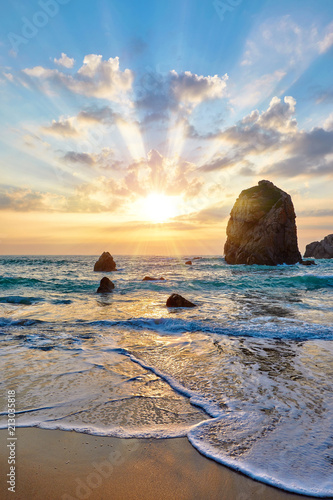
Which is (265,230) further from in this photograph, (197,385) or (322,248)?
(322,248)

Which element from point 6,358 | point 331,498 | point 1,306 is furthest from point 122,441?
point 1,306

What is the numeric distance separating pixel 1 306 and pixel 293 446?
47.5 feet

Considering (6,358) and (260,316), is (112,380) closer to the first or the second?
(6,358)

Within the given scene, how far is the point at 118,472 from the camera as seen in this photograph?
8.27 feet

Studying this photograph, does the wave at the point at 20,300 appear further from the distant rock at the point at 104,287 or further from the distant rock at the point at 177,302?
the distant rock at the point at 177,302

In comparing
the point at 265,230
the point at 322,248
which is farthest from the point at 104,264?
the point at 322,248

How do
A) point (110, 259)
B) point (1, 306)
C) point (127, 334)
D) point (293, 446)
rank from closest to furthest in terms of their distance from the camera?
1. point (293, 446)
2. point (127, 334)
3. point (1, 306)
4. point (110, 259)

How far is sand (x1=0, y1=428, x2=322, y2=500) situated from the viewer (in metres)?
2.28

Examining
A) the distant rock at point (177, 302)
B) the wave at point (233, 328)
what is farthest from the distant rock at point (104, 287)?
the wave at point (233, 328)

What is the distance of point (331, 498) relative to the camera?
232 centimetres

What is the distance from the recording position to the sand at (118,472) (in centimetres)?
228

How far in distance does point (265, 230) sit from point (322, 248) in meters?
67.1

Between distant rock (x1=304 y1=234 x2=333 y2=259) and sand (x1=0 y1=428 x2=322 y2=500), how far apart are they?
122m

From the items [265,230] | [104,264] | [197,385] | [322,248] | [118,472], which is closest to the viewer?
[118,472]
